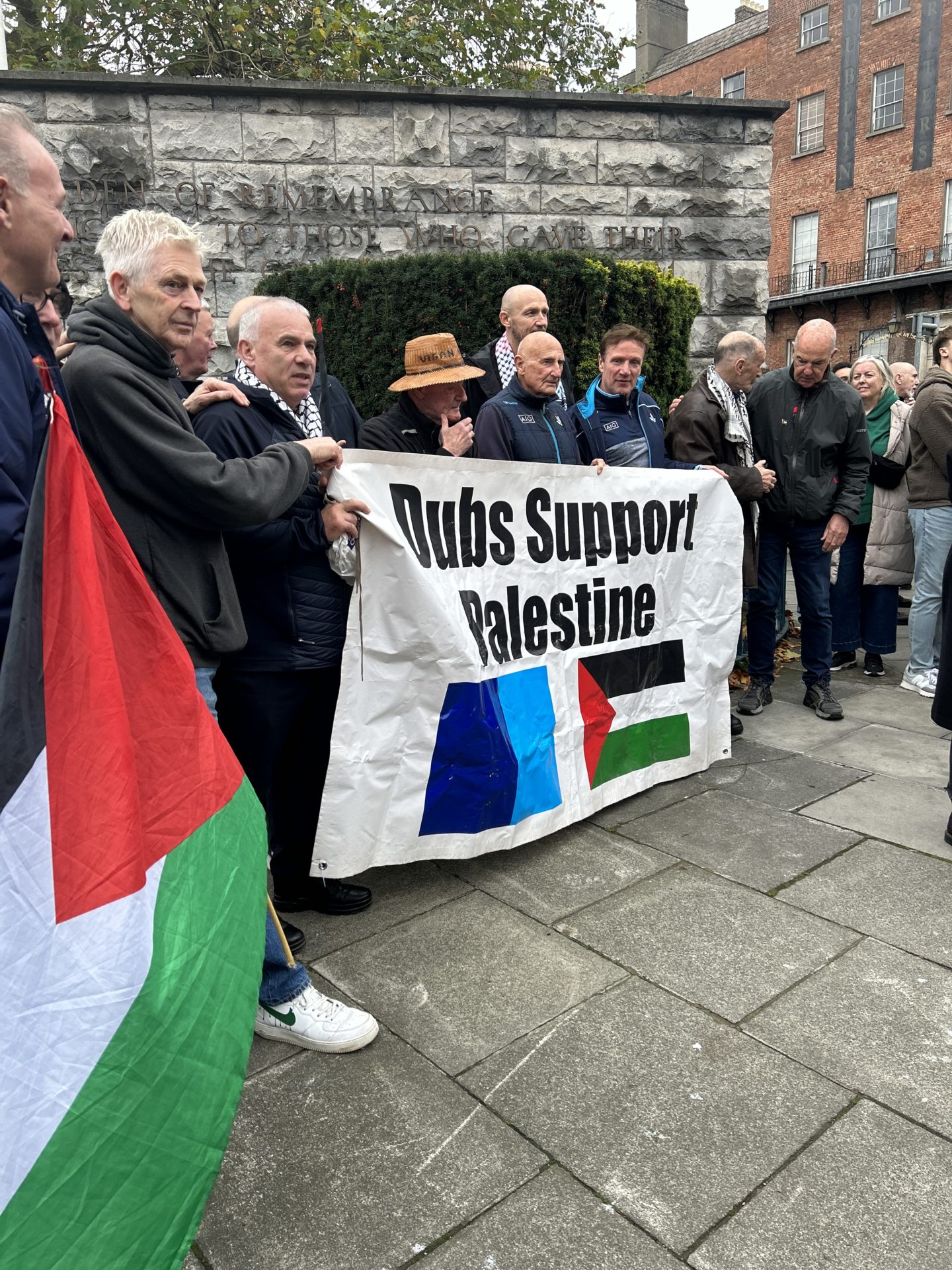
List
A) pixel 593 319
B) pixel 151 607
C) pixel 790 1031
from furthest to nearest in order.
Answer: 1. pixel 593 319
2. pixel 790 1031
3. pixel 151 607

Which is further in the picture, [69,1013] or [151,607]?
[151,607]

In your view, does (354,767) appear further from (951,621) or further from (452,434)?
(951,621)

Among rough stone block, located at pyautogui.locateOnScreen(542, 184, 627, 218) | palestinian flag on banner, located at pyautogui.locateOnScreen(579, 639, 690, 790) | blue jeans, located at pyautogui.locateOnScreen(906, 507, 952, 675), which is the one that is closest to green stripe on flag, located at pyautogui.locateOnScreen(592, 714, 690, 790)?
palestinian flag on banner, located at pyautogui.locateOnScreen(579, 639, 690, 790)

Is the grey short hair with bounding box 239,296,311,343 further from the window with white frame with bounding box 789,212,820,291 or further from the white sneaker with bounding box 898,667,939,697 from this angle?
the window with white frame with bounding box 789,212,820,291

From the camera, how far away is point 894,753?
4.84 m

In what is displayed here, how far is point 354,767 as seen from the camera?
313 centimetres

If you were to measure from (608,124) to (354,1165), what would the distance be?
8.13 m

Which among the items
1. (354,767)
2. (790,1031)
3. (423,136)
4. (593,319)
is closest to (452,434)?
(354,767)

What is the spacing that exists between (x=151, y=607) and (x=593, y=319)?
534 centimetres

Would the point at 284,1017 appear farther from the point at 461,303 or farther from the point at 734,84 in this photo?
the point at 734,84

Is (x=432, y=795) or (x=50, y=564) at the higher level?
(x=50, y=564)

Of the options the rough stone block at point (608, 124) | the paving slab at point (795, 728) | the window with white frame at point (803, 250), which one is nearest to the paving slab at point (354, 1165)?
the paving slab at point (795, 728)

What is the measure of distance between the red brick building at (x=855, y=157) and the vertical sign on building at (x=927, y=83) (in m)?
0.03

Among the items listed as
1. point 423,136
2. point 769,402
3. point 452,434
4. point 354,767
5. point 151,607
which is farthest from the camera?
point 423,136
